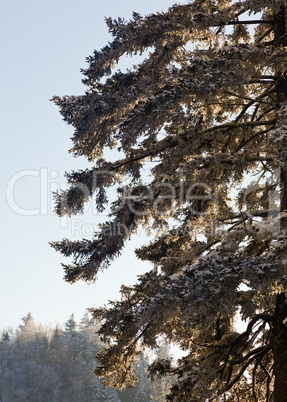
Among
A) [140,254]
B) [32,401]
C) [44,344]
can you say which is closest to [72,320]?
[44,344]

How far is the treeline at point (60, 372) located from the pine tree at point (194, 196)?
52.1m

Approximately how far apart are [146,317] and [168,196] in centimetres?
235

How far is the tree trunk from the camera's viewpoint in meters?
6.38

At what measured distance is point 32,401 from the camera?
2665 inches

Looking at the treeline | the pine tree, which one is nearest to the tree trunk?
the pine tree

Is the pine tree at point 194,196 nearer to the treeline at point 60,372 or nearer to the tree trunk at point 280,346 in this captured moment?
the tree trunk at point 280,346

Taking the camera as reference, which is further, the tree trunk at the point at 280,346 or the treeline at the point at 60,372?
the treeline at the point at 60,372

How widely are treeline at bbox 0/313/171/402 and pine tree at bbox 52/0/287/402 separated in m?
52.1

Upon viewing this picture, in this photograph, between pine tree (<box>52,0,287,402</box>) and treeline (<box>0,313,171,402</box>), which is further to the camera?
treeline (<box>0,313,171,402</box>)

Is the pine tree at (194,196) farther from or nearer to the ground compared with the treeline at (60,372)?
nearer to the ground

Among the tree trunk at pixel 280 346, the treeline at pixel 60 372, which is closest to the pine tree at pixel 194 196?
the tree trunk at pixel 280 346

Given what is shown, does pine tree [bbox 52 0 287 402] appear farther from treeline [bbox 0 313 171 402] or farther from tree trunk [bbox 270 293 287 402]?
treeline [bbox 0 313 171 402]

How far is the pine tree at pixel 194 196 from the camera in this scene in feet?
18.7

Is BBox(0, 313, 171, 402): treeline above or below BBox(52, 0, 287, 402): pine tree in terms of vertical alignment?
above
